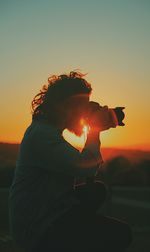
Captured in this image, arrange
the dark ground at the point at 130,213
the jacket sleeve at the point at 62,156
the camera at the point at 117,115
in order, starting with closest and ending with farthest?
the jacket sleeve at the point at 62,156, the camera at the point at 117,115, the dark ground at the point at 130,213

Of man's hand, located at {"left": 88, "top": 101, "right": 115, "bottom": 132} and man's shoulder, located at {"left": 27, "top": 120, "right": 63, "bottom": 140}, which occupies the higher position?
man's hand, located at {"left": 88, "top": 101, "right": 115, "bottom": 132}

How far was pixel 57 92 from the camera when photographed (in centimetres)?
488

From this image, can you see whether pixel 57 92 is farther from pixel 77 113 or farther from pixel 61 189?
pixel 61 189

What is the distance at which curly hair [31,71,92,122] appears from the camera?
485 cm

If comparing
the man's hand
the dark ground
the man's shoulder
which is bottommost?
the dark ground

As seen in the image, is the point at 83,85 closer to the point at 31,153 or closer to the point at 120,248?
the point at 31,153

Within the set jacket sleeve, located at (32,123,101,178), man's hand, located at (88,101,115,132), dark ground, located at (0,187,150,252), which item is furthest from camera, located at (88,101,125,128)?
dark ground, located at (0,187,150,252)

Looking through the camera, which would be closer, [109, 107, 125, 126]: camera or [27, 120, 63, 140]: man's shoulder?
[27, 120, 63, 140]: man's shoulder

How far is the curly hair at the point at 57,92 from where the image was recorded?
485cm

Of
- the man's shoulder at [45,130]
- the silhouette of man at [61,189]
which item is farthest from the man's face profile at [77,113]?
the man's shoulder at [45,130]

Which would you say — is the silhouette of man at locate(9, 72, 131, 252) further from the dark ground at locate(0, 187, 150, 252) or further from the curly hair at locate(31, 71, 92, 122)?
the dark ground at locate(0, 187, 150, 252)

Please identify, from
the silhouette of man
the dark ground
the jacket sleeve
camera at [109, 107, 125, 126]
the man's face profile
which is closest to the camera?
the silhouette of man

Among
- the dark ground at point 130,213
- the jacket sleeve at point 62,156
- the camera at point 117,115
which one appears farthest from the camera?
the dark ground at point 130,213

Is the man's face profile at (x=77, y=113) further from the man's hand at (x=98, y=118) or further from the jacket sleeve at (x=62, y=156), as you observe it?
the jacket sleeve at (x=62, y=156)
